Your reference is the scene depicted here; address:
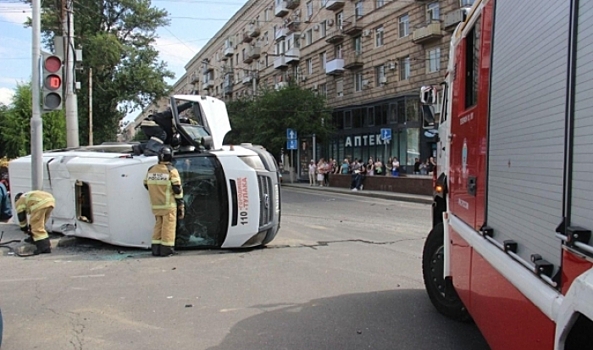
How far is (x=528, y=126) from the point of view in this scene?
2.40m

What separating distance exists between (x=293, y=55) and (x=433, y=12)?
64.1 feet

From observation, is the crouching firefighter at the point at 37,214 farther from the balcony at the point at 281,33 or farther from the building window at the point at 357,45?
the balcony at the point at 281,33

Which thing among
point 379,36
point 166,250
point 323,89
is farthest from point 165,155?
point 323,89

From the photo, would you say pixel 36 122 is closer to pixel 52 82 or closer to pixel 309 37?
pixel 52 82

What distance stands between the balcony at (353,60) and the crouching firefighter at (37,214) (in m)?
29.8

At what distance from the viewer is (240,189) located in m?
7.69

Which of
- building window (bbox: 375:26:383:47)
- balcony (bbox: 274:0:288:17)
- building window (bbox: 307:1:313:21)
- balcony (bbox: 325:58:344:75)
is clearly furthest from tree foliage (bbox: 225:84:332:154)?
balcony (bbox: 274:0:288:17)

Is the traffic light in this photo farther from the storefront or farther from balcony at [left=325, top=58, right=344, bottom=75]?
balcony at [left=325, top=58, right=344, bottom=75]

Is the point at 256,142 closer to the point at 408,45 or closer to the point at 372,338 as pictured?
the point at 408,45

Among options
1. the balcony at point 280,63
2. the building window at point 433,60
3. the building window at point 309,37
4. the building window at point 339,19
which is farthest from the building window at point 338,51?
the building window at point 433,60

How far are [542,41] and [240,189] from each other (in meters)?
5.85

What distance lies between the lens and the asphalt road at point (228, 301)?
416 centimetres

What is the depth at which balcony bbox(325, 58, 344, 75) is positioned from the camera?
37.4 metres

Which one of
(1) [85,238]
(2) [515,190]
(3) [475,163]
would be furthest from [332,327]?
(1) [85,238]
